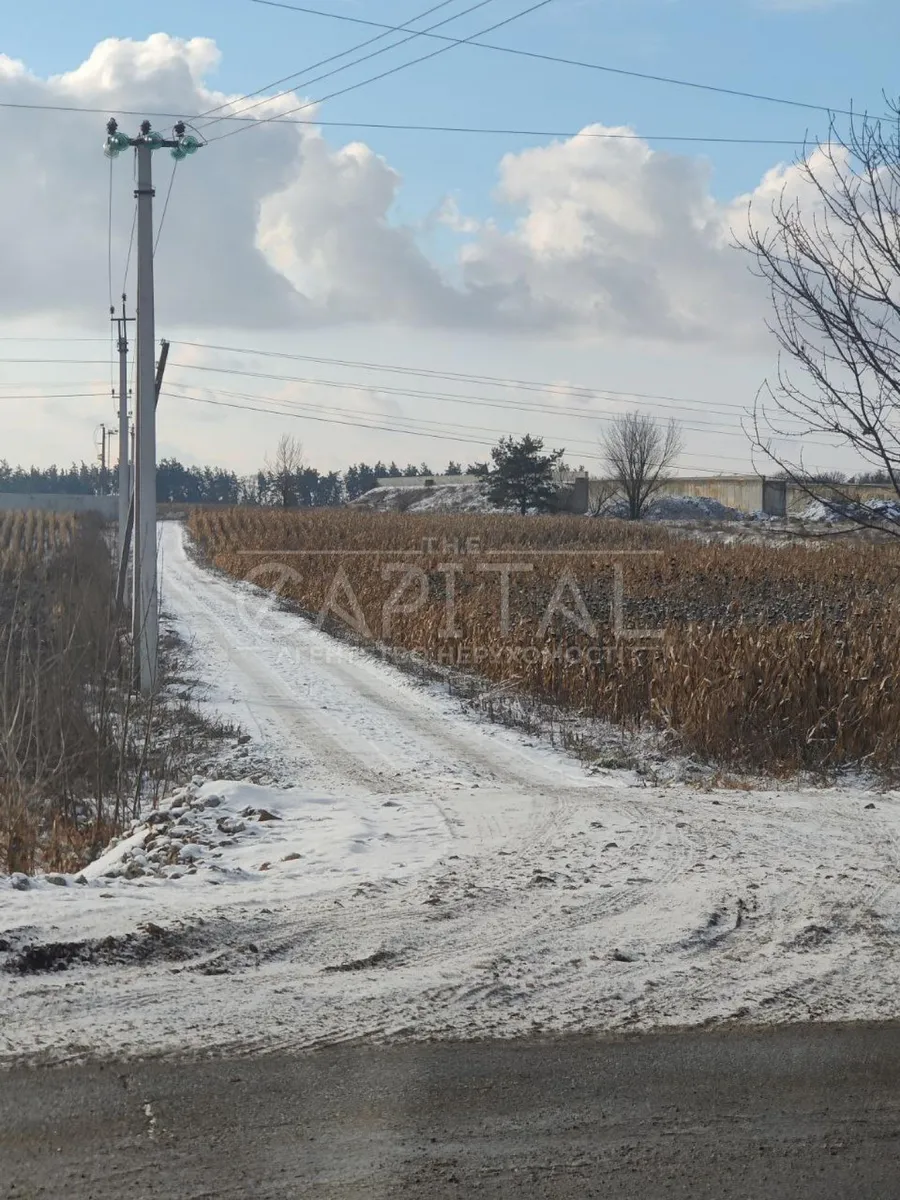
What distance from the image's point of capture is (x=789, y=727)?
36.6 ft

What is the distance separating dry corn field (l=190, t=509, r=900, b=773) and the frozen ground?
227 cm

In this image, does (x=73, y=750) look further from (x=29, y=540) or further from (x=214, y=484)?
(x=214, y=484)

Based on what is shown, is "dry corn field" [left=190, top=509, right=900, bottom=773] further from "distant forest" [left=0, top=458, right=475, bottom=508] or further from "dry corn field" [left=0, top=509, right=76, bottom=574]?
"distant forest" [left=0, top=458, right=475, bottom=508]

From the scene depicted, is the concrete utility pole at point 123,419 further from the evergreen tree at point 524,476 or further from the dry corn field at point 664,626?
the evergreen tree at point 524,476

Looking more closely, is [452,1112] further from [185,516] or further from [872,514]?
[185,516]

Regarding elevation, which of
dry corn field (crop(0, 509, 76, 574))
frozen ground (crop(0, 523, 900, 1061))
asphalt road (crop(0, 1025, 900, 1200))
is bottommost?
asphalt road (crop(0, 1025, 900, 1200))

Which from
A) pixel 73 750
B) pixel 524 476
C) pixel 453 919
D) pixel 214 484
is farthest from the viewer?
pixel 214 484

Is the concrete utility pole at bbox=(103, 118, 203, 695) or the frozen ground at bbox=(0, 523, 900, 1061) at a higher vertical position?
the concrete utility pole at bbox=(103, 118, 203, 695)

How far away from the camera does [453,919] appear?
537 cm

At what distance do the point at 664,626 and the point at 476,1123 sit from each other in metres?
12.8

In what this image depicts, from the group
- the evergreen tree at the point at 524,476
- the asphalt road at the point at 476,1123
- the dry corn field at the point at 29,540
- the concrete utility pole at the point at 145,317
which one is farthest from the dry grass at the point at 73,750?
the evergreen tree at the point at 524,476

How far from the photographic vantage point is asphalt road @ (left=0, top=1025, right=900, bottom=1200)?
3312mm

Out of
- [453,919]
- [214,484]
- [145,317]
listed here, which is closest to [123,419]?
[145,317]

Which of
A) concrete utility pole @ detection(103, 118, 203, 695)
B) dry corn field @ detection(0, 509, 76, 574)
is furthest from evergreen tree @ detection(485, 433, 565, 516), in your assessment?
concrete utility pole @ detection(103, 118, 203, 695)
